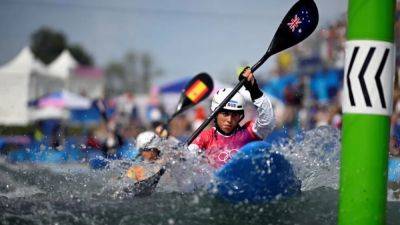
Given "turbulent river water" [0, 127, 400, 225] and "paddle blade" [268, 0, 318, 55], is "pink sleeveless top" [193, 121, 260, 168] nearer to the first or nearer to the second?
"turbulent river water" [0, 127, 400, 225]

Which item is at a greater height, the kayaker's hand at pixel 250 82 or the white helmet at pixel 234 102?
the kayaker's hand at pixel 250 82

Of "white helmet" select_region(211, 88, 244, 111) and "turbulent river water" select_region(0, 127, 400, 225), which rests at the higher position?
"white helmet" select_region(211, 88, 244, 111)

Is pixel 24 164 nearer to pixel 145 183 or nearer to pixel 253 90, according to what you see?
pixel 145 183

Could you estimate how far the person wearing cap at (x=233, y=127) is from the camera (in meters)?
5.09

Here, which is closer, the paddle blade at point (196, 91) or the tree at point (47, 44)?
the paddle blade at point (196, 91)

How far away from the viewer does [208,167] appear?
13.5 feet

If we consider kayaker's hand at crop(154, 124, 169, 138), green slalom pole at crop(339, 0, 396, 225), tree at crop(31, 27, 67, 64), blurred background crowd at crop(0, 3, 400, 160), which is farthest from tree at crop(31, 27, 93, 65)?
green slalom pole at crop(339, 0, 396, 225)

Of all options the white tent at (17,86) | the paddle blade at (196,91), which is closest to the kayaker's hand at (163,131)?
the paddle blade at (196,91)

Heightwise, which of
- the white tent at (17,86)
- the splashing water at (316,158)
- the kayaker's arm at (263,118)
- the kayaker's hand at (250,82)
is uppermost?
the kayaker's hand at (250,82)

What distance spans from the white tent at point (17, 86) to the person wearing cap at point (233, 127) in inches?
621

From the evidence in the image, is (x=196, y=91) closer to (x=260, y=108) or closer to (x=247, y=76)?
(x=260, y=108)

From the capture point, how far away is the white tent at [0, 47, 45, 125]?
20547mm

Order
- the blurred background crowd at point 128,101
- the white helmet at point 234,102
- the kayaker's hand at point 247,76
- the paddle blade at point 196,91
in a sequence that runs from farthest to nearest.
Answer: the blurred background crowd at point 128,101, the paddle blade at point 196,91, the white helmet at point 234,102, the kayaker's hand at point 247,76

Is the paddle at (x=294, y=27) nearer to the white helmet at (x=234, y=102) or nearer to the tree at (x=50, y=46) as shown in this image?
the white helmet at (x=234, y=102)
